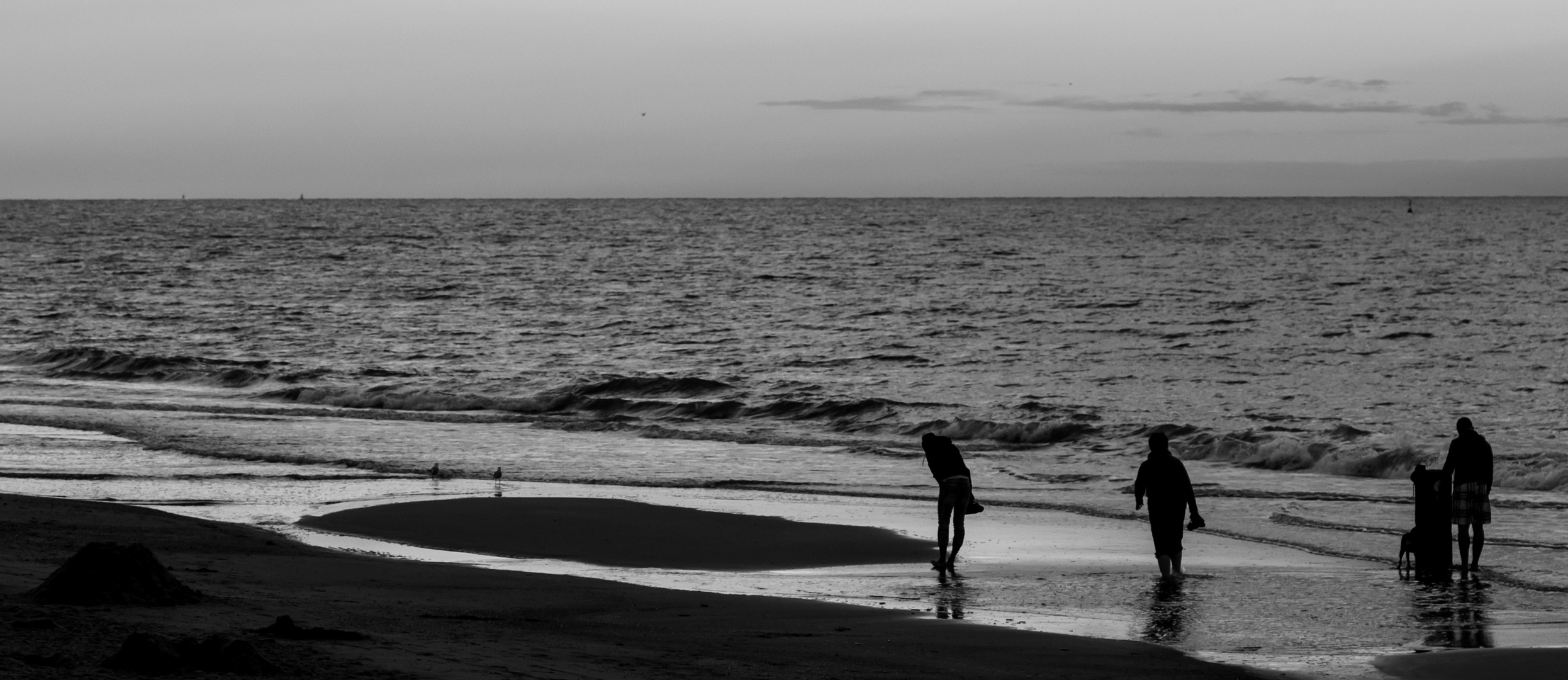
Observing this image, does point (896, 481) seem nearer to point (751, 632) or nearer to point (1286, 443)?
point (1286, 443)

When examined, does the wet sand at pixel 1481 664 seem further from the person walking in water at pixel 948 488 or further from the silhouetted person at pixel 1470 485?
the person walking in water at pixel 948 488

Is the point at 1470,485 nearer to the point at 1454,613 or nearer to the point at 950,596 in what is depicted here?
the point at 1454,613

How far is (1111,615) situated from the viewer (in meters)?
11.0

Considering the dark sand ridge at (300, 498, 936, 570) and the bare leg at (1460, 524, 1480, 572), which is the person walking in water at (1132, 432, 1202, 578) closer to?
the dark sand ridge at (300, 498, 936, 570)

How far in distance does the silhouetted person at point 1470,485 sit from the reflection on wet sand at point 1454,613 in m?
0.68

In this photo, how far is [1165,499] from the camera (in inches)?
501

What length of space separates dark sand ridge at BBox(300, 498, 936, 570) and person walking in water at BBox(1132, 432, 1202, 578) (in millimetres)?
2155

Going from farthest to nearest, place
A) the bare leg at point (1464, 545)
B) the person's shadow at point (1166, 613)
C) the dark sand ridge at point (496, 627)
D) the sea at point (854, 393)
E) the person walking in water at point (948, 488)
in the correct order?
the sea at point (854, 393)
the person walking in water at point (948, 488)
the bare leg at point (1464, 545)
the person's shadow at point (1166, 613)
the dark sand ridge at point (496, 627)

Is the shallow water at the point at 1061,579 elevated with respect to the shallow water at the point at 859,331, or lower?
lower

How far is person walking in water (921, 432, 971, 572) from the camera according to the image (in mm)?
13148

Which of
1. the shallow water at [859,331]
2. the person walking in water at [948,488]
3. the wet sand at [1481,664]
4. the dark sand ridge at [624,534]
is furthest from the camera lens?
the shallow water at [859,331]

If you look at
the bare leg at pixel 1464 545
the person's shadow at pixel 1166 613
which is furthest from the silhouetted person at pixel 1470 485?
the person's shadow at pixel 1166 613

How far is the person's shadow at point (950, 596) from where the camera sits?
428 inches

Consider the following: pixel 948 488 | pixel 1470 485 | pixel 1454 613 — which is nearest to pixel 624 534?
pixel 948 488
